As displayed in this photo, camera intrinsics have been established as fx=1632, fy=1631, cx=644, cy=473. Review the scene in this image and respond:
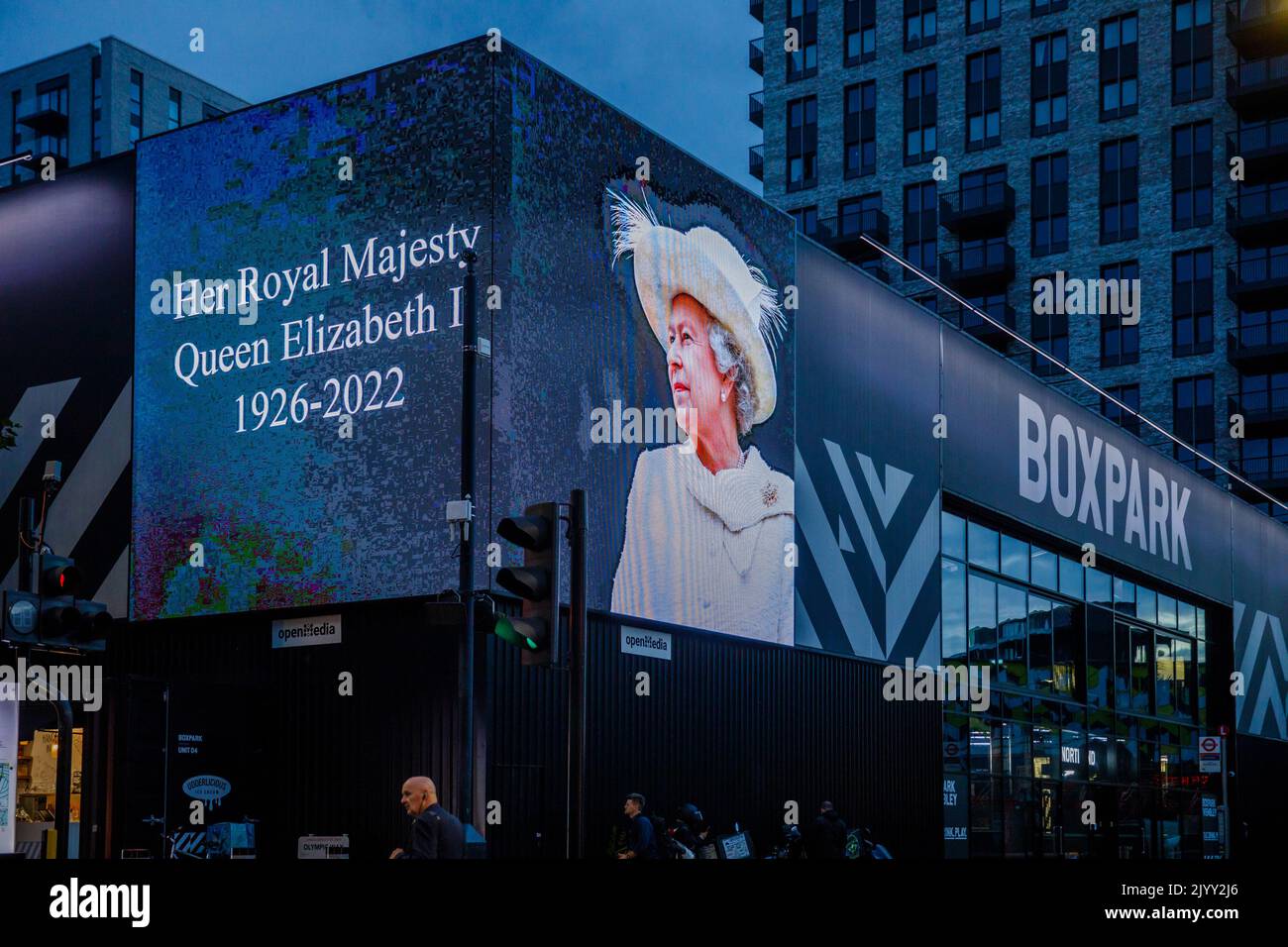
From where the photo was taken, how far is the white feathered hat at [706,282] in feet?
72.9

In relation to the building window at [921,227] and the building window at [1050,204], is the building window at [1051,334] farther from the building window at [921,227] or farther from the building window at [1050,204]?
the building window at [921,227]

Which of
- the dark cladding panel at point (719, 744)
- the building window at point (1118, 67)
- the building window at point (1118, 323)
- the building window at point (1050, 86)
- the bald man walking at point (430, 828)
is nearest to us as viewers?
the bald man walking at point (430, 828)

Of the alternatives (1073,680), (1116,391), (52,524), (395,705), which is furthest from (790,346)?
(1116,391)

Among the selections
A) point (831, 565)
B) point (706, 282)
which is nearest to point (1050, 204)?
point (831, 565)

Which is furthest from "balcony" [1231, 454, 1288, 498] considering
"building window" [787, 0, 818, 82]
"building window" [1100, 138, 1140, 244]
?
"building window" [787, 0, 818, 82]

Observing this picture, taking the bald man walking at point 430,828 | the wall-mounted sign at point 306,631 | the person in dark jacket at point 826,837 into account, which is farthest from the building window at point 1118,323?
the bald man walking at point 430,828

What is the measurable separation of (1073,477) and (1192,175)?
34.3 meters

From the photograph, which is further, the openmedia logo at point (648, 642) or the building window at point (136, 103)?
the building window at point (136, 103)

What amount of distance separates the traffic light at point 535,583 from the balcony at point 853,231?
195 feet

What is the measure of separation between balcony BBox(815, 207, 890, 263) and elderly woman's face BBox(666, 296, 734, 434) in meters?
46.4

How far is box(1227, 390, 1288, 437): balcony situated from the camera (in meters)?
64.4

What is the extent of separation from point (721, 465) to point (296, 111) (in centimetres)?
767

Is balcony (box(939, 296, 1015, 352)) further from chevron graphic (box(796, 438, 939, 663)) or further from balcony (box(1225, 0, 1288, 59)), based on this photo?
chevron graphic (box(796, 438, 939, 663))
